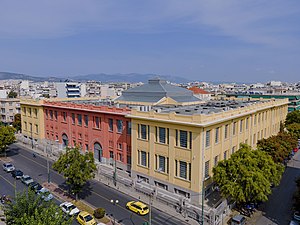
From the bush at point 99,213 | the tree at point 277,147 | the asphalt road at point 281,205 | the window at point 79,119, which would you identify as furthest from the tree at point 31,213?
the tree at point 277,147

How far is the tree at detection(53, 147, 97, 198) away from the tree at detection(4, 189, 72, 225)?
42.0 feet

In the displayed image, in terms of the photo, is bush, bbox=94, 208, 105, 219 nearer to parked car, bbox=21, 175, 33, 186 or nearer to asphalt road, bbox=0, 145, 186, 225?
asphalt road, bbox=0, 145, 186, 225

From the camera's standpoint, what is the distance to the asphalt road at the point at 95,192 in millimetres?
36781

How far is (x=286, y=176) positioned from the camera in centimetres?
5372

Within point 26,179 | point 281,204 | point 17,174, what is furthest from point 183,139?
point 17,174

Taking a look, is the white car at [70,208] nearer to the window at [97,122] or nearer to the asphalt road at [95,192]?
A: the asphalt road at [95,192]

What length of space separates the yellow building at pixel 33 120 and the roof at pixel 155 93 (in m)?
24.1

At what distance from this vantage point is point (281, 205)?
41.2m

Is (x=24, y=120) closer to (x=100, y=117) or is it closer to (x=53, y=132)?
(x=53, y=132)

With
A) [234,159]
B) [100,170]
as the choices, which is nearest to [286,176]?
[234,159]

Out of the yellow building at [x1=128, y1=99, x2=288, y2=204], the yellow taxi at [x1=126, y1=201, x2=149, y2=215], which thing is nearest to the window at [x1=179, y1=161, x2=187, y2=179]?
the yellow building at [x1=128, y1=99, x2=288, y2=204]

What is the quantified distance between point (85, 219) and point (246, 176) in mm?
22423

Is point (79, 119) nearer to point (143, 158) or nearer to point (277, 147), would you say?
point (143, 158)

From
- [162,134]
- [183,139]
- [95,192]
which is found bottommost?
[95,192]
